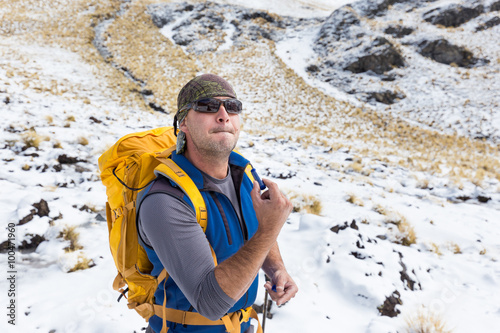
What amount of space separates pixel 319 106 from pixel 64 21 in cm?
2820

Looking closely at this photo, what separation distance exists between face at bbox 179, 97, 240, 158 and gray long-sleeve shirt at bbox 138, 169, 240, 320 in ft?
1.45

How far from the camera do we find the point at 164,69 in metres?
23.3

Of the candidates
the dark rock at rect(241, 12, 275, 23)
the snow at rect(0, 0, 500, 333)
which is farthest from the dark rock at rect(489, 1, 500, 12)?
the snow at rect(0, 0, 500, 333)

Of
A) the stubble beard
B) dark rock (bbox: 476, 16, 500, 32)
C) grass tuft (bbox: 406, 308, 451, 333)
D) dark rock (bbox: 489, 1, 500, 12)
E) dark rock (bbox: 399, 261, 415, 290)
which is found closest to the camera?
the stubble beard

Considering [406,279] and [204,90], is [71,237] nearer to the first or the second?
[204,90]

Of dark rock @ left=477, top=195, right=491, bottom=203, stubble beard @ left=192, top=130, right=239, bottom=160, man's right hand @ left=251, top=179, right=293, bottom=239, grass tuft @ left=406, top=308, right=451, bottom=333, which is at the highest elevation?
stubble beard @ left=192, top=130, right=239, bottom=160

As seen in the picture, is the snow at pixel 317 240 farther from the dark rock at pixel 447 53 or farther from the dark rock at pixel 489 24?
the dark rock at pixel 489 24

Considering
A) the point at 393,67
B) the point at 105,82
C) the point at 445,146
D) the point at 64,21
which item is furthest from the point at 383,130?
the point at 64,21

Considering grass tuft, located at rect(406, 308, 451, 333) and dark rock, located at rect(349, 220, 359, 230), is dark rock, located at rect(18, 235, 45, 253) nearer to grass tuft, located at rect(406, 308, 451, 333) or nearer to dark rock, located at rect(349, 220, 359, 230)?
grass tuft, located at rect(406, 308, 451, 333)

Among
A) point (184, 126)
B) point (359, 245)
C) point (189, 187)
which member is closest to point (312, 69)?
point (359, 245)

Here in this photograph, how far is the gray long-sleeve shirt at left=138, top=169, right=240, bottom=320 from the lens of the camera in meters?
1.15

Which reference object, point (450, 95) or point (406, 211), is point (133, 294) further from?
point (450, 95)

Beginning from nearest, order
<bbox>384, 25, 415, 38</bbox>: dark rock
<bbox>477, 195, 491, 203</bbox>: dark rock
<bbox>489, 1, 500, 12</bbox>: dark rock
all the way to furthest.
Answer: <bbox>477, 195, 491, 203</bbox>: dark rock, <bbox>489, 1, 500, 12</bbox>: dark rock, <bbox>384, 25, 415, 38</bbox>: dark rock

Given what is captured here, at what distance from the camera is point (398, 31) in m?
25.6
